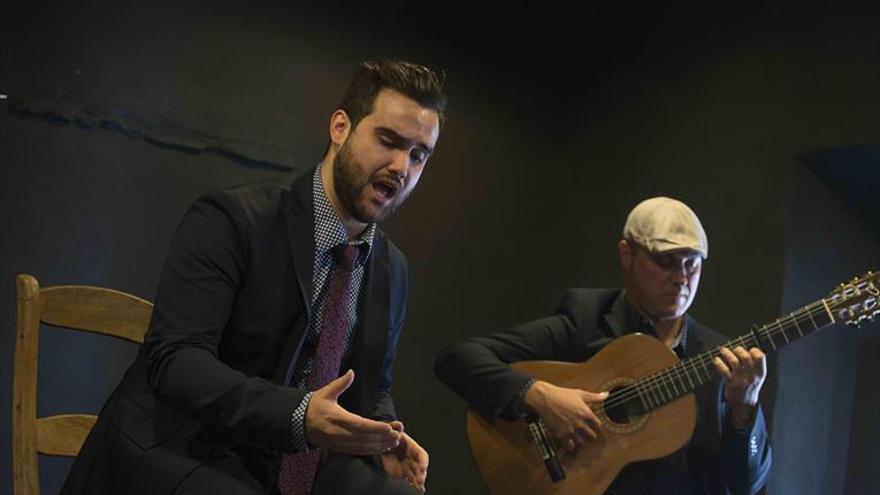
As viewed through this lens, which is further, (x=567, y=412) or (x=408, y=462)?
(x=567, y=412)

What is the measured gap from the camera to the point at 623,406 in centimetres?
275

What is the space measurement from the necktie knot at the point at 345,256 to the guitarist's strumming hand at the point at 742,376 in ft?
4.00

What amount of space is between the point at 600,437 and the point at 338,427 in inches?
54.1

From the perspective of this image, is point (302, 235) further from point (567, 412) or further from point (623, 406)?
point (623, 406)

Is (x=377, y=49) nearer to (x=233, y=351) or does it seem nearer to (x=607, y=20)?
(x=607, y=20)

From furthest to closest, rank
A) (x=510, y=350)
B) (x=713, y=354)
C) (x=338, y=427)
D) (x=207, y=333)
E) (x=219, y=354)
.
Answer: (x=510, y=350) < (x=713, y=354) < (x=219, y=354) < (x=207, y=333) < (x=338, y=427)

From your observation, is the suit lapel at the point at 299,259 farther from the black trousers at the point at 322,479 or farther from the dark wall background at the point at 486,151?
the dark wall background at the point at 486,151

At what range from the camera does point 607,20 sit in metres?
4.34

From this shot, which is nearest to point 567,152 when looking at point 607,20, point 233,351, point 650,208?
point 607,20

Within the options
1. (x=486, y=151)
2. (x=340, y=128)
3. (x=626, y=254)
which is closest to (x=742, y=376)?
(x=626, y=254)

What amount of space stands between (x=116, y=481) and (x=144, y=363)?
0.74ft

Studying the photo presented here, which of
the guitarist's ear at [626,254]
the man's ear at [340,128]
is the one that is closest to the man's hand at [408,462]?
the man's ear at [340,128]

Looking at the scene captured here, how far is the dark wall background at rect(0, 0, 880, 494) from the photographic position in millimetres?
3049

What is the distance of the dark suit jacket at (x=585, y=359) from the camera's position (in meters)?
2.68
